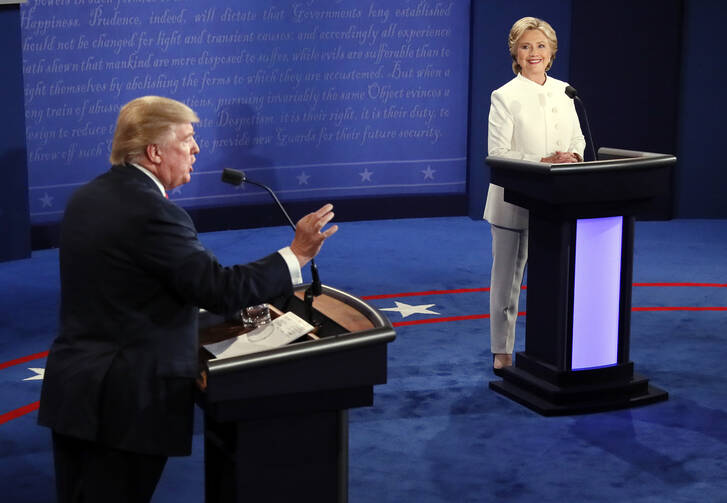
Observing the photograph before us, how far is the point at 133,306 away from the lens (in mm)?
2719

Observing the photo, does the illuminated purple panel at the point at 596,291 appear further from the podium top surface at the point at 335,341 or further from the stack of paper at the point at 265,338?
the stack of paper at the point at 265,338

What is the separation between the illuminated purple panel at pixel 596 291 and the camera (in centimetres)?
480

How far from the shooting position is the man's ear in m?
2.79

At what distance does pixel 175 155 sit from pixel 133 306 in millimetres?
402

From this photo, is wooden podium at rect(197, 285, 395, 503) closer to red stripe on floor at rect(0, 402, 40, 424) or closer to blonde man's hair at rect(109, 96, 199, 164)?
blonde man's hair at rect(109, 96, 199, 164)

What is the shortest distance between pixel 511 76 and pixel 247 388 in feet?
22.9

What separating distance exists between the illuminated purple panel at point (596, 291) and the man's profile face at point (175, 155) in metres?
2.37

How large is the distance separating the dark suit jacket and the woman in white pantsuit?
2.60 metres

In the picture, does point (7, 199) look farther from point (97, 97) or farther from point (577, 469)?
point (577, 469)

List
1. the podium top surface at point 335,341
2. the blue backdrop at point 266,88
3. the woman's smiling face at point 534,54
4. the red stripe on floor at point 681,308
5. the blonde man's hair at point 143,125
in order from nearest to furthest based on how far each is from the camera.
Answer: the podium top surface at point 335,341, the blonde man's hair at point 143,125, the woman's smiling face at point 534,54, the red stripe on floor at point 681,308, the blue backdrop at point 266,88

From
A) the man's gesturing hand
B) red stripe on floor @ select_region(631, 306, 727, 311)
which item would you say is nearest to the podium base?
red stripe on floor @ select_region(631, 306, 727, 311)

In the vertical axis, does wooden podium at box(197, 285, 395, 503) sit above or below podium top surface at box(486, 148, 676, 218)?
below

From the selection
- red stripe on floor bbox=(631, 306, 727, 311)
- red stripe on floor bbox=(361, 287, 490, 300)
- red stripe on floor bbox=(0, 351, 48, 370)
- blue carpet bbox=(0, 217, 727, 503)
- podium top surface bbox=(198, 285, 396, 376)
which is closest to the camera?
podium top surface bbox=(198, 285, 396, 376)

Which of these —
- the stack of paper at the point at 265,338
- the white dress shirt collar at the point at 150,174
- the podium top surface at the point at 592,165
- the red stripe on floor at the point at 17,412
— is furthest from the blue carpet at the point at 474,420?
the white dress shirt collar at the point at 150,174
